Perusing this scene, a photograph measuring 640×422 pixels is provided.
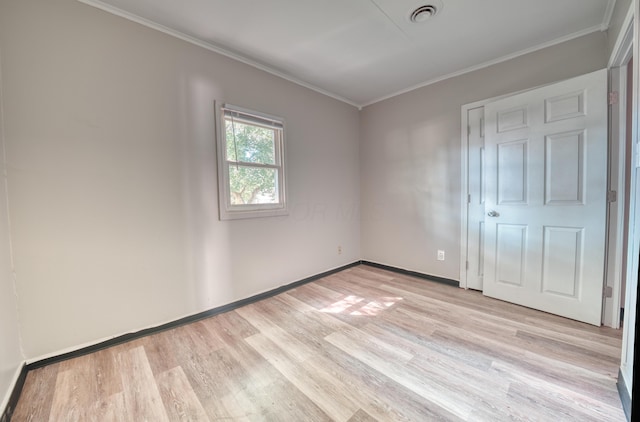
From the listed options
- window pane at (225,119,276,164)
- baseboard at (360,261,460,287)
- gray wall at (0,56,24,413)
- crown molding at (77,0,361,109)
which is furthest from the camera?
baseboard at (360,261,460,287)

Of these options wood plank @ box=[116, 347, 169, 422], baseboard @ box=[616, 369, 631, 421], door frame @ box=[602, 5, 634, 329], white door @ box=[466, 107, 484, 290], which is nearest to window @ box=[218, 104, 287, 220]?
wood plank @ box=[116, 347, 169, 422]

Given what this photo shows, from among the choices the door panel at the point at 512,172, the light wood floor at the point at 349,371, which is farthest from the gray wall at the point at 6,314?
the door panel at the point at 512,172

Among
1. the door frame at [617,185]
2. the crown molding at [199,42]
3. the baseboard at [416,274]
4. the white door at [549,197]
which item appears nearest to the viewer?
the crown molding at [199,42]

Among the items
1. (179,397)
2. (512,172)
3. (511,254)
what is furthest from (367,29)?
(179,397)

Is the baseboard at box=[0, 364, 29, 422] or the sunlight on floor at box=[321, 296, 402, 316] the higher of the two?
the baseboard at box=[0, 364, 29, 422]

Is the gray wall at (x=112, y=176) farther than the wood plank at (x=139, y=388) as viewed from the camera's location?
Yes

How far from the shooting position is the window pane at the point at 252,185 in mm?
2502

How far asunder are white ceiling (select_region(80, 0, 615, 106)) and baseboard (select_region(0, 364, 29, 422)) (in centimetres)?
250

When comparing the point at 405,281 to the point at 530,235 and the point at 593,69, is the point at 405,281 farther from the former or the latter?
the point at 593,69

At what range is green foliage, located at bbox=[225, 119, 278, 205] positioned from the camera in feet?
8.14

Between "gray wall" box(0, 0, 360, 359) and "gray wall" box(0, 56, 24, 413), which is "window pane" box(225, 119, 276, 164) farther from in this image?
"gray wall" box(0, 56, 24, 413)

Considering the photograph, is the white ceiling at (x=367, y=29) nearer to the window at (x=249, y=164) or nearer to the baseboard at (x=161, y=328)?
the window at (x=249, y=164)

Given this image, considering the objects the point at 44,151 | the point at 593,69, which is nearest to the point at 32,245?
the point at 44,151

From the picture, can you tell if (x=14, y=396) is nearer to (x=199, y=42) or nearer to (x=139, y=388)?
(x=139, y=388)
